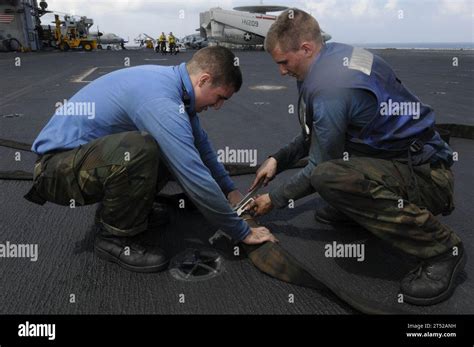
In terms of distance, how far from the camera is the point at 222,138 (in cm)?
490

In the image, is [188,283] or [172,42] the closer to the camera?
[188,283]

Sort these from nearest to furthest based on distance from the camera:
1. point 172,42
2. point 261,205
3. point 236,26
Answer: point 261,205 < point 172,42 < point 236,26

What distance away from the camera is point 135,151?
1.92 meters

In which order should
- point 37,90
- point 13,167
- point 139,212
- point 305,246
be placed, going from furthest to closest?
point 37,90 → point 13,167 → point 305,246 → point 139,212

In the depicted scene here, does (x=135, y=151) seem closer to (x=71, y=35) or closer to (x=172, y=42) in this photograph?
(x=172, y=42)

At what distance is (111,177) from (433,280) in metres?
1.67

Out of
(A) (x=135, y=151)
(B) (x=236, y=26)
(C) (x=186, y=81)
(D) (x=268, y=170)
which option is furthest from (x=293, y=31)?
(B) (x=236, y=26)

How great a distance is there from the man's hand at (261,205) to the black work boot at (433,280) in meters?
0.81

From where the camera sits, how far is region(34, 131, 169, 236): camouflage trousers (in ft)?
6.35

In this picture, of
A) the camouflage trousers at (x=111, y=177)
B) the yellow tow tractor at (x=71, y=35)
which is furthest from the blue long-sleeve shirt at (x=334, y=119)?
the yellow tow tractor at (x=71, y=35)

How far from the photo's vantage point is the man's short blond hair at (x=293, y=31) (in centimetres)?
193
